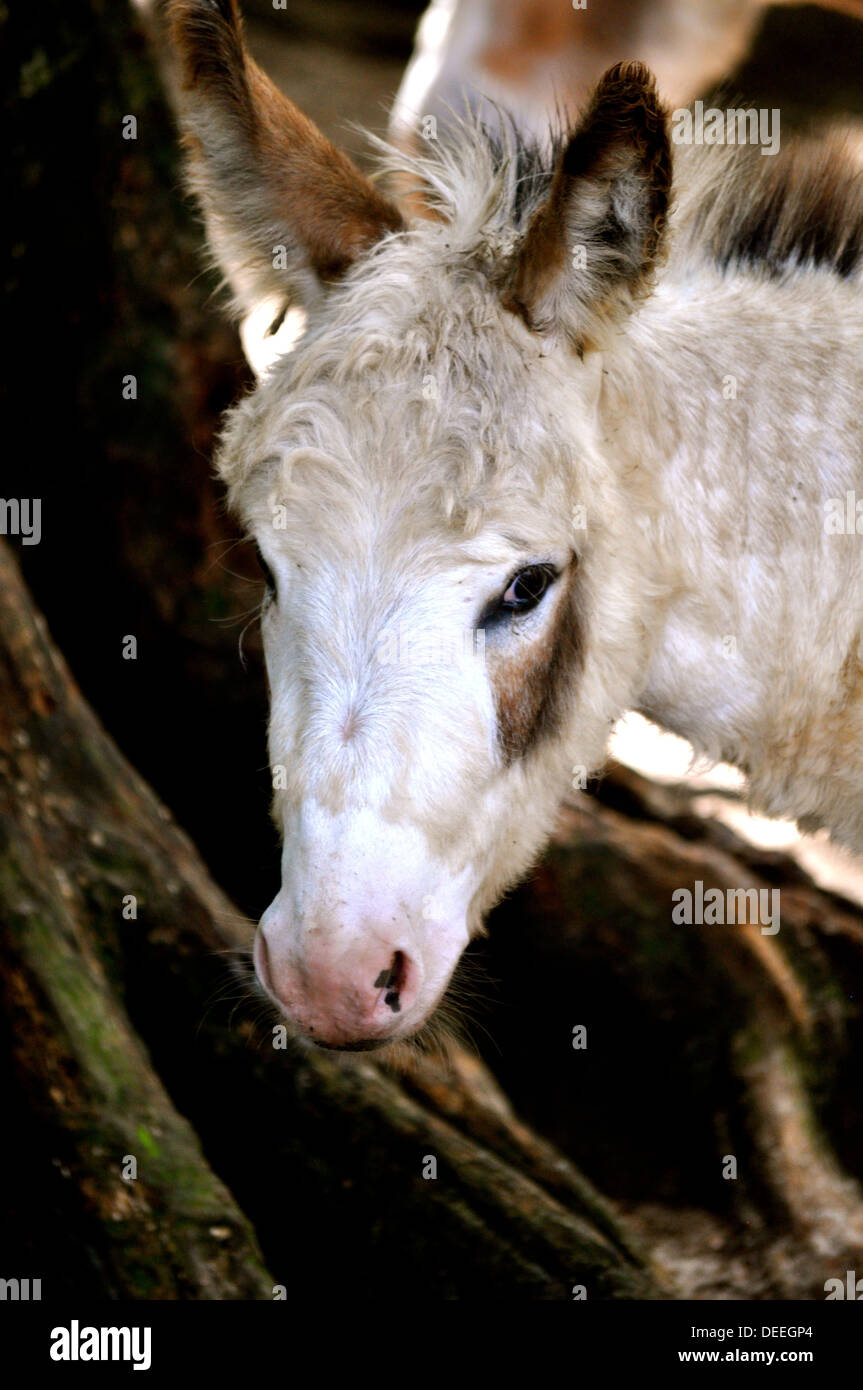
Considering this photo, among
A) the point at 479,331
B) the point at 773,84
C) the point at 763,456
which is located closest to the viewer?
the point at 479,331

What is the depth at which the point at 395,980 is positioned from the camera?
8.06ft

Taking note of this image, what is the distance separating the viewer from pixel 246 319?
3.68m

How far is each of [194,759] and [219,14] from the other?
338 centimetres

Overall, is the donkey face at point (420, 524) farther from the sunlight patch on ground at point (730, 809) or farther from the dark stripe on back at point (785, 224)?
the sunlight patch on ground at point (730, 809)

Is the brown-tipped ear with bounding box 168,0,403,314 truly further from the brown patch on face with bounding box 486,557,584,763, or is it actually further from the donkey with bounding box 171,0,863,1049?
the brown patch on face with bounding box 486,557,584,763

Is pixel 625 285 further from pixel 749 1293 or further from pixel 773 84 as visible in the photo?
pixel 773 84

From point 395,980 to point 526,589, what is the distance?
35.7 inches

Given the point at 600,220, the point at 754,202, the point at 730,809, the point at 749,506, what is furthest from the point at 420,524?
the point at 730,809

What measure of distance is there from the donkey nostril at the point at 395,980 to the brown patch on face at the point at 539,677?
0.54 m

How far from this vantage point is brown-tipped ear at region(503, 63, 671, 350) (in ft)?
8.09

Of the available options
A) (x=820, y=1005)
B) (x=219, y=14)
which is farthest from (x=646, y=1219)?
(x=219, y=14)

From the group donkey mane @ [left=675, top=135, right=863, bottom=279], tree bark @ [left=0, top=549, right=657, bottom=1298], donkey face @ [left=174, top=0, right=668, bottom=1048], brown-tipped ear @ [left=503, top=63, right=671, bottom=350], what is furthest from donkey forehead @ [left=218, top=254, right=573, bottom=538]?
tree bark @ [left=0, top=549, right=657, bottom=1298]

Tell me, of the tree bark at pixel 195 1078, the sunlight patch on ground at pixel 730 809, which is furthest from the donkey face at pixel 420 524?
the sunlight patch on ground at pixel 730 809

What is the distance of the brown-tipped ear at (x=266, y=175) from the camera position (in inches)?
114
